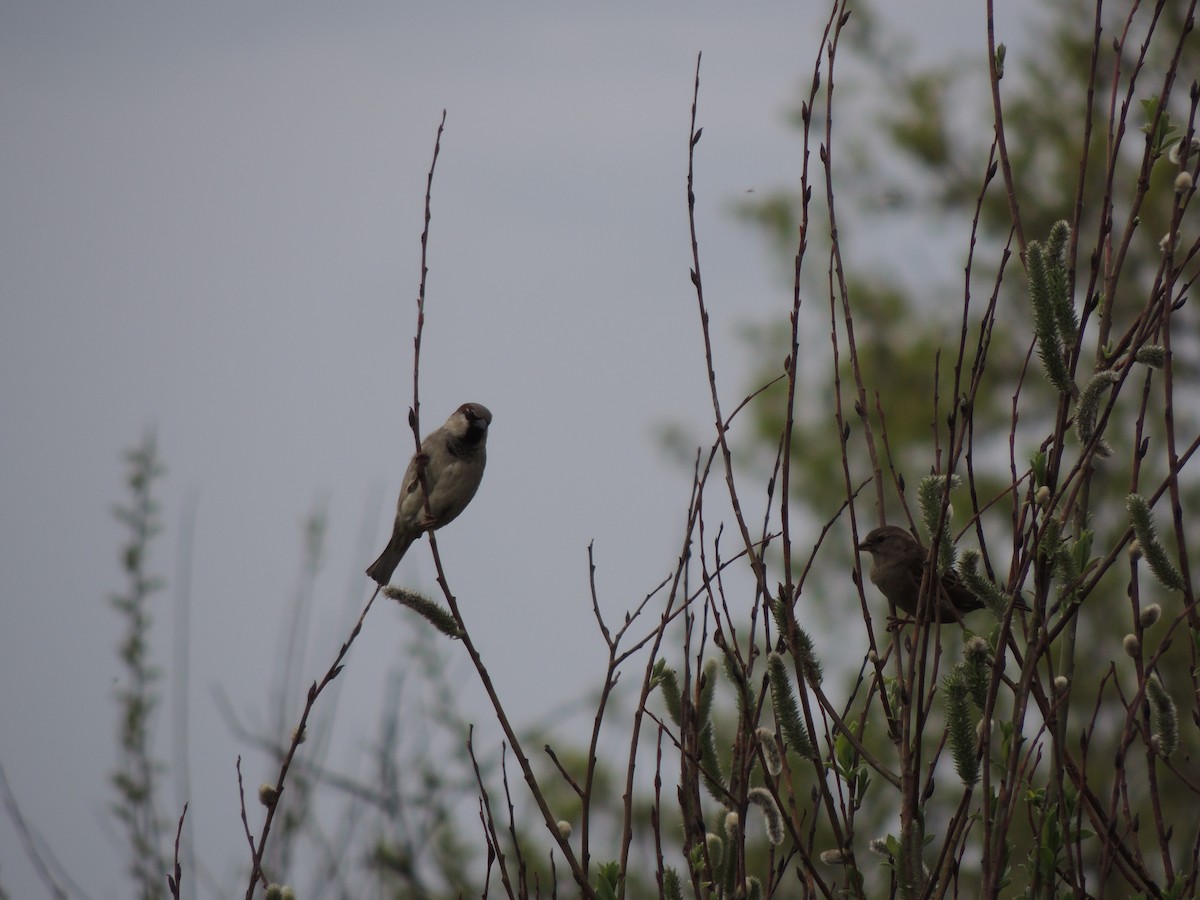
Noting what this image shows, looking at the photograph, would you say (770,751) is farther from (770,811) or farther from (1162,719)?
(1162,719)

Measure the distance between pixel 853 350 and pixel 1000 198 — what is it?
1607 cm

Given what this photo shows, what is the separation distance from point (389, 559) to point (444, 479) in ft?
1.80

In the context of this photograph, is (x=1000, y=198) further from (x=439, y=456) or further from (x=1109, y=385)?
(x=1109, y=385)

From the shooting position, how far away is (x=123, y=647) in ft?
13.6

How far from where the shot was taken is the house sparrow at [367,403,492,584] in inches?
246

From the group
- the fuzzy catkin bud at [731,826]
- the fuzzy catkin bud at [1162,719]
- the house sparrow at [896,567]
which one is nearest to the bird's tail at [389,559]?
the house sparrow at [896,567]

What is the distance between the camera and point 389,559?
648cm

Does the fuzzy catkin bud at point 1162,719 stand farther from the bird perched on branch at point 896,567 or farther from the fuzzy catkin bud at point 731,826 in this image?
the bird perched on branch at point 896,567

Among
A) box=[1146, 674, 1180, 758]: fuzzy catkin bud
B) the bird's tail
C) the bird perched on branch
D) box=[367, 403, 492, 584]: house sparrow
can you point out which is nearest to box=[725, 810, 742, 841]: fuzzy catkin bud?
box=[1146, 674, 1180, 758]: fuzzy catkin bud

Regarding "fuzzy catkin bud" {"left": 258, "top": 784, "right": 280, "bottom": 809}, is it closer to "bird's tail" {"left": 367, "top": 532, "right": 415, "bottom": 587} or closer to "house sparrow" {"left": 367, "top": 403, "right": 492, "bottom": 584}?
"house sparrow" {"left": 367, "top": 403, "right": 492, "bottom": 584}

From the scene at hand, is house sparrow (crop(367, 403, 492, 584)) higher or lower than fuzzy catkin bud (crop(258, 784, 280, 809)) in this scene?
higher

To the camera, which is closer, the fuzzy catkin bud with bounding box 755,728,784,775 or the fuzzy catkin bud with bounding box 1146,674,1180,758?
the fuzzy catkin bud with bounding box 1146,674,1180,758

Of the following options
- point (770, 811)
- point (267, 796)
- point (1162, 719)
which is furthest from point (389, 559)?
point (1162, 719)

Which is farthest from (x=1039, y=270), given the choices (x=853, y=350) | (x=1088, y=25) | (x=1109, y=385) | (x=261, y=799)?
(x=1088, y=25)
